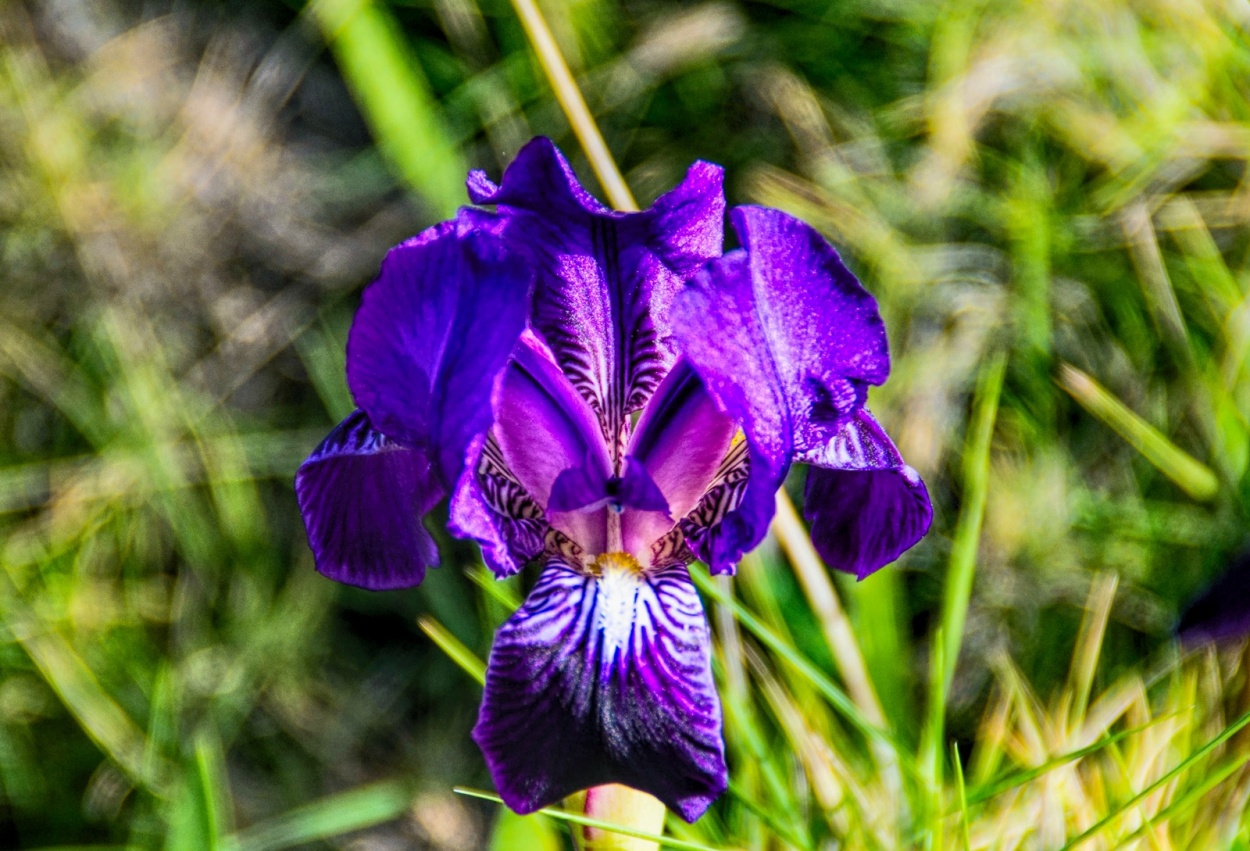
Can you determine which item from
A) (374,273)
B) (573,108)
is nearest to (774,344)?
(573,108)

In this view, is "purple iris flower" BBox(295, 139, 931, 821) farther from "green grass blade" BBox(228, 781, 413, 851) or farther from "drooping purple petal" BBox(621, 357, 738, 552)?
"green grass blade" BBox(228, 781, 413, 851)

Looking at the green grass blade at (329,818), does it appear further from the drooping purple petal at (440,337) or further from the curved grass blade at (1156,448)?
the curved grass blade at (1156,448)

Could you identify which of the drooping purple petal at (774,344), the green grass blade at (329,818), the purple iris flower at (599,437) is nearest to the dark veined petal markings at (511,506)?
the purple iris flower at (599,437)

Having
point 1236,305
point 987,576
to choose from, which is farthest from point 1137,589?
point 1236,305

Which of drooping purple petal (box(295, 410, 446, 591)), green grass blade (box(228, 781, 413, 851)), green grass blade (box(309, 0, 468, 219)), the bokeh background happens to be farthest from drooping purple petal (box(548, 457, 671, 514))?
green grass blade (box(309, 0, 468, 219))

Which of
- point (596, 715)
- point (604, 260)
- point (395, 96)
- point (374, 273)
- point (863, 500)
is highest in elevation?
point (395, 96)

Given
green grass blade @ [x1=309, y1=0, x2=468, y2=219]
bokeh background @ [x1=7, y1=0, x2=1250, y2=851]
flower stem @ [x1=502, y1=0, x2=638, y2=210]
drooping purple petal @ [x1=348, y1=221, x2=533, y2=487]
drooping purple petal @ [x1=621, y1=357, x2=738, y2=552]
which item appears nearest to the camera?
drooping purple petal @ [x1=348, y1=221, x2=533, y2=487]

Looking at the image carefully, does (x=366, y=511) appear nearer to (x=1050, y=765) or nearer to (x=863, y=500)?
(x=863, y=500)
